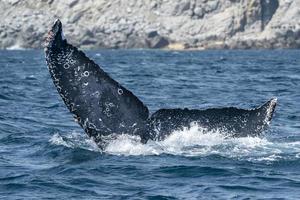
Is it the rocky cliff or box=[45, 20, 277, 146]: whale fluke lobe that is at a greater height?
box=[45, 20, 277, 146]: whale fluke lobe

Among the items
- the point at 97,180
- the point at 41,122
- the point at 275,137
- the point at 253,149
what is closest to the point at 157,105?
the point at 41,122

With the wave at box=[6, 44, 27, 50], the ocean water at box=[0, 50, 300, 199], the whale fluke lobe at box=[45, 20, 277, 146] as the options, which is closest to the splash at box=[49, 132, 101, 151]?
the ocean water at box=[0, 50, 300, 199]

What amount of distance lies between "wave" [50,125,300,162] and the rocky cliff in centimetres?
11841

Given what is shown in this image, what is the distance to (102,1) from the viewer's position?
150 m

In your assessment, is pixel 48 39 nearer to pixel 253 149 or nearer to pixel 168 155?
pixel 168 155

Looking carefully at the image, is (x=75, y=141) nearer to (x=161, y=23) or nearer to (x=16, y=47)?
(x=16, y=47)

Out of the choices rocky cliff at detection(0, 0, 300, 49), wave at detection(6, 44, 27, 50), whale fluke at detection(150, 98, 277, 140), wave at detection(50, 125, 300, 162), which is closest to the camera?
whale fluke at detection(150, 98, 277, 140)

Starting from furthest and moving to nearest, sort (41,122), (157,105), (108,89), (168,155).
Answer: (157,105) < (41,122) < (168,155) < (108,89)

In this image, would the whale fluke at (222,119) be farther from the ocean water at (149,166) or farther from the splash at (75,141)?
the splash at (75,141)

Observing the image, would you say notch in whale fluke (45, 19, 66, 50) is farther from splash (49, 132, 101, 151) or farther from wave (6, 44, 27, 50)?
wave (6, 44, 27, 50)

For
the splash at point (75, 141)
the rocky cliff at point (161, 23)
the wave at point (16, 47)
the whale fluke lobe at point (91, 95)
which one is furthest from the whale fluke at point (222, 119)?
the wave at point (16, 47)

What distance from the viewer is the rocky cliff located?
13788cm

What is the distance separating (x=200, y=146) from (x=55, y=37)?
4.05 metres

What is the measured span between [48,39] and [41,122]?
8405mm
